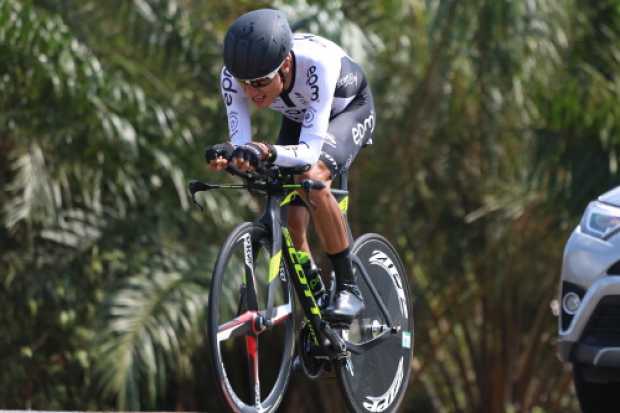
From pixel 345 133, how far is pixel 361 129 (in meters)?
0.16

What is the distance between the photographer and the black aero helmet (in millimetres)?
4648

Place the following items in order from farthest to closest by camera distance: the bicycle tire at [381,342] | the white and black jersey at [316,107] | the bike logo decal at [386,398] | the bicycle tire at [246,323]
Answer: the bike logo decal at [386,398] < the bicycle tire at [381,342] < the white and black jersey at [316,107] < the bicycle tire at [246,323]

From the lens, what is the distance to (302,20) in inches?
365

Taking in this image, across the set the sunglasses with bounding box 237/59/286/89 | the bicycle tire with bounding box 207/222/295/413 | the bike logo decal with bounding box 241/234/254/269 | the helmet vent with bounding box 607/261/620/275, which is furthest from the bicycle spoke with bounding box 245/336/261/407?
the helmet vent with bounding box 607/261/620/275

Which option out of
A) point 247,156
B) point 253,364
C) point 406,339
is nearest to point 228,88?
point 247,156

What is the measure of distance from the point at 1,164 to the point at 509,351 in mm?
4971

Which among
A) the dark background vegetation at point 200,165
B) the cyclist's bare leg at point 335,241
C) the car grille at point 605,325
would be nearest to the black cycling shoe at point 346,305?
the cyclist's bare leg at point 335,241

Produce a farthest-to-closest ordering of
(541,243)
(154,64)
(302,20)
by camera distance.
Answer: (541,243) → (154,64) → (302,20)

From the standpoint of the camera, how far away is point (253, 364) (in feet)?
15.6

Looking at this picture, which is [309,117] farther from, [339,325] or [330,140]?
[339,325]

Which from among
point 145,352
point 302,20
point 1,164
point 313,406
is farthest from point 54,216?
point 313,406

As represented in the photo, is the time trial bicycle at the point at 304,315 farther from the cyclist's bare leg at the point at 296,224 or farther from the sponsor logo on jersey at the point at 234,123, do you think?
the sponsor logo on jersey at the point at 234,123

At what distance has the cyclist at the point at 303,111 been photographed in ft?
15.3

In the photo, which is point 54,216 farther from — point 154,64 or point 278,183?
point 278,183
